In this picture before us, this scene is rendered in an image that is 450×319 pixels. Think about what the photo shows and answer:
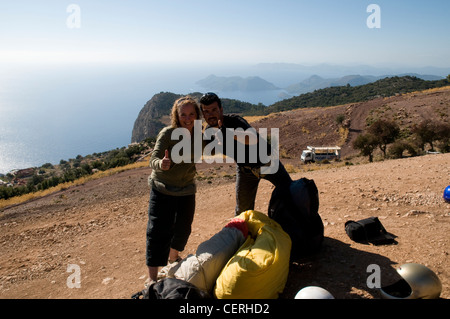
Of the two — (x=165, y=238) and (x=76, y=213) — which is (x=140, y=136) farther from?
(x=165, y=238)

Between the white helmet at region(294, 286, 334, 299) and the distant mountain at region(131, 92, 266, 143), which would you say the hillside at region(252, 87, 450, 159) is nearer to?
the white helmet at region(294, 286, 334, 299)

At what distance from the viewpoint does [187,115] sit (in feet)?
10.8

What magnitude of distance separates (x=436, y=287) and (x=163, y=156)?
2898 millimetres

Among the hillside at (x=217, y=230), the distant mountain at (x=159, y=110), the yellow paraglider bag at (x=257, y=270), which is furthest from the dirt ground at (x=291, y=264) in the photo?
the distant mountain at (x=159, y=110)

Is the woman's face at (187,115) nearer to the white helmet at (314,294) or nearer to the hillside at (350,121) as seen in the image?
the white helmet at (314,294)

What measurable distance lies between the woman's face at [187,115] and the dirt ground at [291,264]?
2062 mm

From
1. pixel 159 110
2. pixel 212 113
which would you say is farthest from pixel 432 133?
pixel 159 110

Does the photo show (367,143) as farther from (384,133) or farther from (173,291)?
(173,291)

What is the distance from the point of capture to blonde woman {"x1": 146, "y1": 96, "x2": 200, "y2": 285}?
3.32 metres

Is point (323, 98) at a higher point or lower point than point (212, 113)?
higher

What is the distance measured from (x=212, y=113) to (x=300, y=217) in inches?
64.9

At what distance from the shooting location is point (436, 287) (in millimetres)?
2492

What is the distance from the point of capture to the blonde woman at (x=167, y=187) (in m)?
3.32
